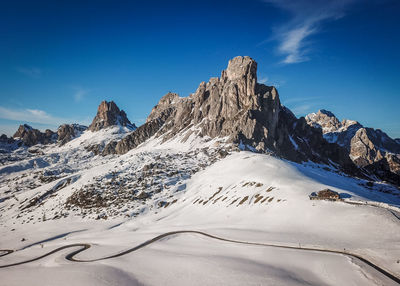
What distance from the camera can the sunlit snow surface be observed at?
19.3 m

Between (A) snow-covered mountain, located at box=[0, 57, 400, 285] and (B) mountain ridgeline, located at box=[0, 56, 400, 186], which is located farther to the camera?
(B) mountain ridgeline, located at box=[0, 56, 400, 186]

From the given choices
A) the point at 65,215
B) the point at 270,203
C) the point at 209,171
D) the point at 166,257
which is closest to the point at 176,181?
the point at 209,171

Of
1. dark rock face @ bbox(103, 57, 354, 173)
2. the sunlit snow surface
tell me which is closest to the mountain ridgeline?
dark rock face @ bbox(103, 57, 354, 173)

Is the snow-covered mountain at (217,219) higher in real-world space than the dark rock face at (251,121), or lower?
lower

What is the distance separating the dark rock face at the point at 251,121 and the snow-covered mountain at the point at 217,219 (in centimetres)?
100

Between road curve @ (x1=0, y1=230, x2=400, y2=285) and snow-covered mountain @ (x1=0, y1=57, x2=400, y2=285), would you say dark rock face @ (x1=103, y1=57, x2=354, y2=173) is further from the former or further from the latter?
road curve @ (x1=0, y1=230, x2=400, y2=285)

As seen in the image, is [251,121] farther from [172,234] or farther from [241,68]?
[172,234]

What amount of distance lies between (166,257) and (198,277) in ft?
25.4

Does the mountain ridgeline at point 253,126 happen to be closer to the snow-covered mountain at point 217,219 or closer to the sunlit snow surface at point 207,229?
the snow-covered mountain at point 217,219

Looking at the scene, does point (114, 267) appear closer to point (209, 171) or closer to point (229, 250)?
point (229, 250)

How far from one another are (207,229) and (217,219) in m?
6.37

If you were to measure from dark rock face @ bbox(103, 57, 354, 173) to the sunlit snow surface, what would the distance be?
40346 mm

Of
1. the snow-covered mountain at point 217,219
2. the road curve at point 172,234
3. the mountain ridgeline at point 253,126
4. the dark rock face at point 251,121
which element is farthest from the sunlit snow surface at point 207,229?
the dark rock face at point 251,121

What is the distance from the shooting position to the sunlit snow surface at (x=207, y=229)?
19.3 metres
